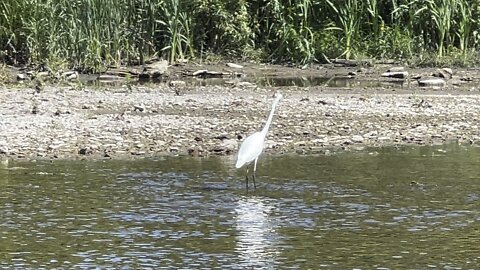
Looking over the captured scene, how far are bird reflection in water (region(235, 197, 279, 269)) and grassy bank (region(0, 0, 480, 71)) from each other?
1020cm

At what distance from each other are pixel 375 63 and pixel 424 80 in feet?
7.30

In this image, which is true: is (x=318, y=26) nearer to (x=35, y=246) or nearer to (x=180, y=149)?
(x=180, y=149)

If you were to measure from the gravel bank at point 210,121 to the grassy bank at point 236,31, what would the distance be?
2.86 metres

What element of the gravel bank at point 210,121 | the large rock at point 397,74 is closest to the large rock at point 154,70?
the gravel bank at point 210,121

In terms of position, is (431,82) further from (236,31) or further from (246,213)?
(246,213)

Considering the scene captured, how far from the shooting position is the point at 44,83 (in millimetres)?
17000

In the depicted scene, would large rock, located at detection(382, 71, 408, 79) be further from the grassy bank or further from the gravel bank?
the gravel bank

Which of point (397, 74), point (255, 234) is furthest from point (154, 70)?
point (255, 234)

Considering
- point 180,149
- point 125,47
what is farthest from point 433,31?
point 180,149

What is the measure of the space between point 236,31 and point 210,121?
326 inches

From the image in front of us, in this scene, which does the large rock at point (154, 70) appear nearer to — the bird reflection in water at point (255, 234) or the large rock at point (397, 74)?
the large rock at point (397, 74)

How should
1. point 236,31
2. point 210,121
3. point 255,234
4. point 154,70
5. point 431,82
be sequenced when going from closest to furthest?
point 255,234 < point 210,121 < point 431,82 < point 154,70 < point 236,31

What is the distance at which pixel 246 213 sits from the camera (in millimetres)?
8453

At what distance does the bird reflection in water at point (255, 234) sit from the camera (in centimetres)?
704
